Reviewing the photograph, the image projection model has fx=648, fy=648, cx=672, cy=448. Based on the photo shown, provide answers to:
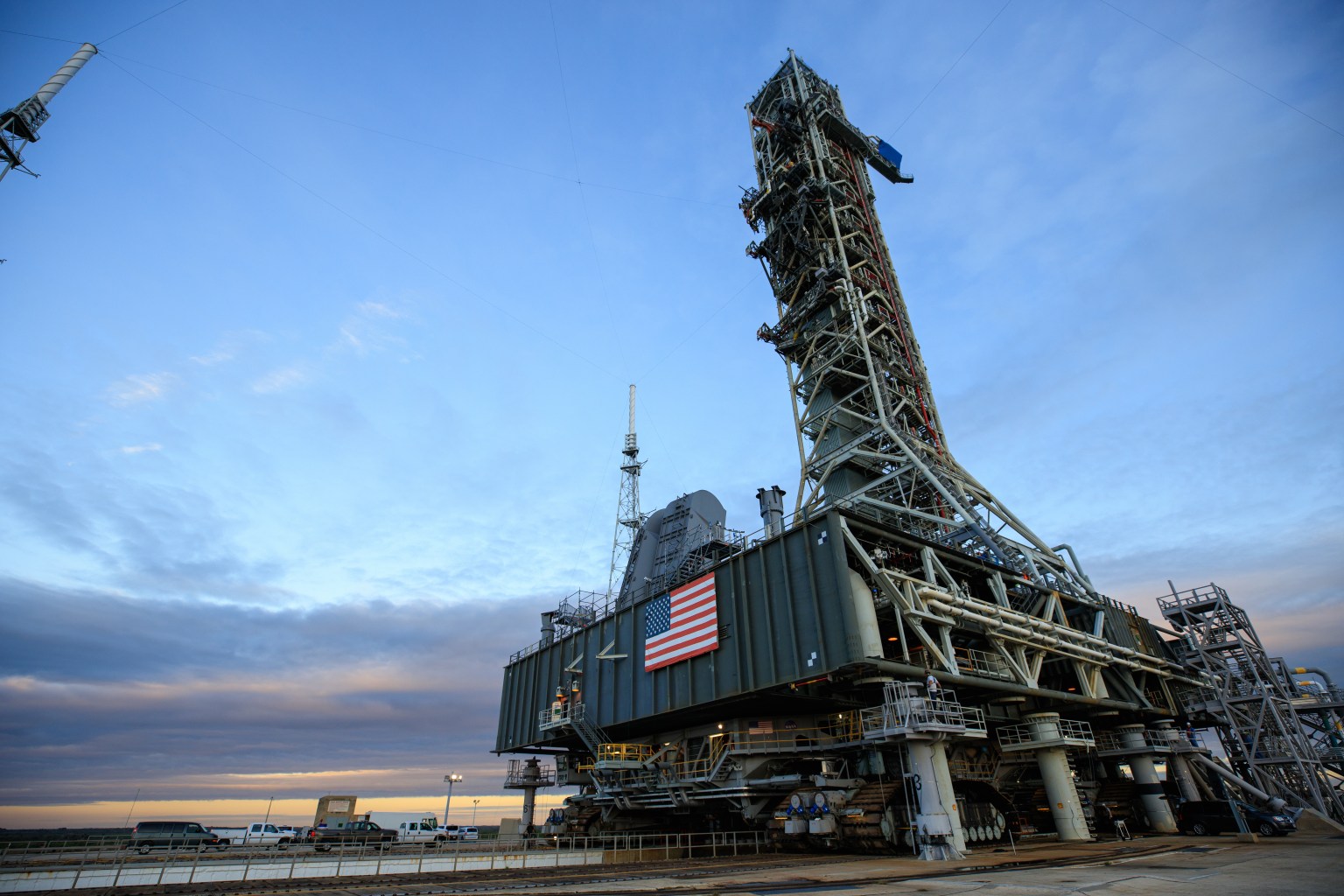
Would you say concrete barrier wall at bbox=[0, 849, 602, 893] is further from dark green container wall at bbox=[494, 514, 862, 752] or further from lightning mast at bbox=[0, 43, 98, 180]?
lightning mast at bbox=[0, 43, 98, 180]

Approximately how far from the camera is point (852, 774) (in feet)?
98.1

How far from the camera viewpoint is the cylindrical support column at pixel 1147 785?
110 ft

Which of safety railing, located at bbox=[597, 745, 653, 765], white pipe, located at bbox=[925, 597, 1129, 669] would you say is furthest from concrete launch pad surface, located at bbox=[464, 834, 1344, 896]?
safety railing, located at bbox=[597, 745, 653, 765]

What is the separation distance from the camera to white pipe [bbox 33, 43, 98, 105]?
20.7 metres

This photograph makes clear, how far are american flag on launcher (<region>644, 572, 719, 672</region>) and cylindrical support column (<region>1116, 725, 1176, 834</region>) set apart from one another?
24259 mm

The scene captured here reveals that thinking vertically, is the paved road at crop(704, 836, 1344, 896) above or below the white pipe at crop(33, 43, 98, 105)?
below

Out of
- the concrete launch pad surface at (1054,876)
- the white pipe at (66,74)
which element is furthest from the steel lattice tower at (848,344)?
the white pipe at (66,74)

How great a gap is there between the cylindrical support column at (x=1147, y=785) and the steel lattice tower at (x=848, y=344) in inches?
313

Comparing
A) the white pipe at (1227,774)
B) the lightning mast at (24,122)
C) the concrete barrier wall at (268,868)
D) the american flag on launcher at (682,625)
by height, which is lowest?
the concrete barrier wall at (268,868)

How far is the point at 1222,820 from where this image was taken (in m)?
29.4

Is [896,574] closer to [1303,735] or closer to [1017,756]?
[1017,756]

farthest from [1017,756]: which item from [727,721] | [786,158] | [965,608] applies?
[786,158]

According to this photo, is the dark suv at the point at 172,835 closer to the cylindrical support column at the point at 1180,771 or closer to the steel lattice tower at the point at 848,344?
the steel lattice tower at the point at 848,344

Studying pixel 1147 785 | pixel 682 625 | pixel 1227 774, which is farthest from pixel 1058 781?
pixel 682 625
